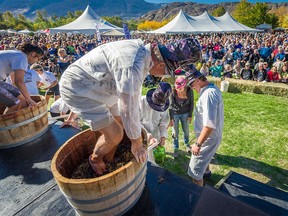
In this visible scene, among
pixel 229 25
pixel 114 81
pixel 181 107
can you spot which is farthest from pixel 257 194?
pixel 229 25

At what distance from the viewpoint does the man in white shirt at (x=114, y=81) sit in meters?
1.59

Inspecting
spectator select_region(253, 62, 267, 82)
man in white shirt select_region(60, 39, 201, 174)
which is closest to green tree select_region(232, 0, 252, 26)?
spectator select_region(253, 62, 267, 82)

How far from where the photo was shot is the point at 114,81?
179 centimetres

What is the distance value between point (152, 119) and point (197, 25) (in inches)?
1000

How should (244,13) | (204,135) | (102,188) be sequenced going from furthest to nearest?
(244,13)
(204,135)
(102,188)

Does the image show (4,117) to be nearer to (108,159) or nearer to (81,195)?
(108,159)

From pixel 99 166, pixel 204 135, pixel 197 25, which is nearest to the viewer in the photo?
pixel 99 166

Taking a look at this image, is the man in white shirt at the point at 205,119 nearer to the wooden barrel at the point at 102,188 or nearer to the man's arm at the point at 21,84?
the wooden barrel at the point at 102,188

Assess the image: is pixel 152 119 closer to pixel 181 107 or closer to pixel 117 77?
pixel 181 107

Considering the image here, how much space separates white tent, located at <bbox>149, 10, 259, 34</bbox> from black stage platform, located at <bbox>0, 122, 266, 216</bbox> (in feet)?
77.6

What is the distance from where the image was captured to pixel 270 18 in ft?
222

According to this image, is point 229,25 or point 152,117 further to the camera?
point 229,25

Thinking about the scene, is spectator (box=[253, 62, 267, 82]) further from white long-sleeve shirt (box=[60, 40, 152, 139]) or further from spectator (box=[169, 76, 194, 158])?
white long-sleeve shirt (box=[60, 40, 152, 139])

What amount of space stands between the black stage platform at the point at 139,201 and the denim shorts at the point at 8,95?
2.83 ft
